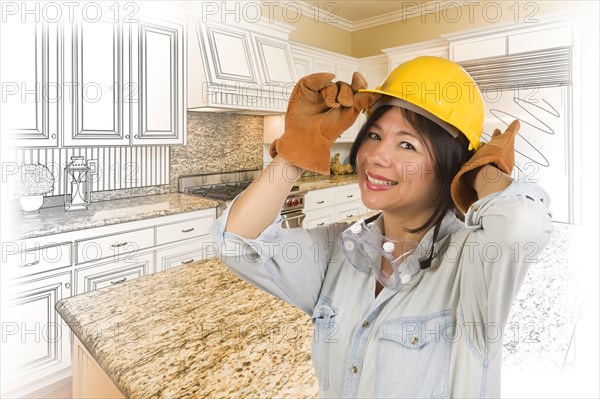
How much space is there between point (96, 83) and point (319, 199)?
224 centimetres

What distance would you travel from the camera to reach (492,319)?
57 centimetres

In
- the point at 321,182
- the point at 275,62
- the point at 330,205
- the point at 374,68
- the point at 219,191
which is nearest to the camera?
the point at 219,191

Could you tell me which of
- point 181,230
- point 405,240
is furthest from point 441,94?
point 181,230

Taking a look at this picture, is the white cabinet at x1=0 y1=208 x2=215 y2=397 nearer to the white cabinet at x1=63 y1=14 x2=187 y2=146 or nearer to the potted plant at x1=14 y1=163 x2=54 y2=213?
the potted plant at x1=14 y1=163 x2=54 y2=213

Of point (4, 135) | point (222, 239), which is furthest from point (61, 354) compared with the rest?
point (222, 239)

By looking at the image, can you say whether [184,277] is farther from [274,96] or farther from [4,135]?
[274,96]

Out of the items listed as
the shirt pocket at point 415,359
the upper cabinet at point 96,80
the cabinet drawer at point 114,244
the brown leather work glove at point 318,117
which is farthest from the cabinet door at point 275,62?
the shirt pocket at point 415,359

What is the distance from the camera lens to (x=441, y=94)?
64 cm

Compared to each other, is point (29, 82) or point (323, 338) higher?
point (29, 82)

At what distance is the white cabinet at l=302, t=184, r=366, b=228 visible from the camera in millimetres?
3951

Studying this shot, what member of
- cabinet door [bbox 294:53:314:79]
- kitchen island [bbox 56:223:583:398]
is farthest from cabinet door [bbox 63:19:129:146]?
cabinet door [bbox 294:53:314:79]

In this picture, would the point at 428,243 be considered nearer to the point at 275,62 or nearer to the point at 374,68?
the point at 275,62

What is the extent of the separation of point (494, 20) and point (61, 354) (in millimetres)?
4973

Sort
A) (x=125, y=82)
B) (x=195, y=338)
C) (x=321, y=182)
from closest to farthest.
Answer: (x=195, y=338), (x=125, y=82), (x=321, y=182)
